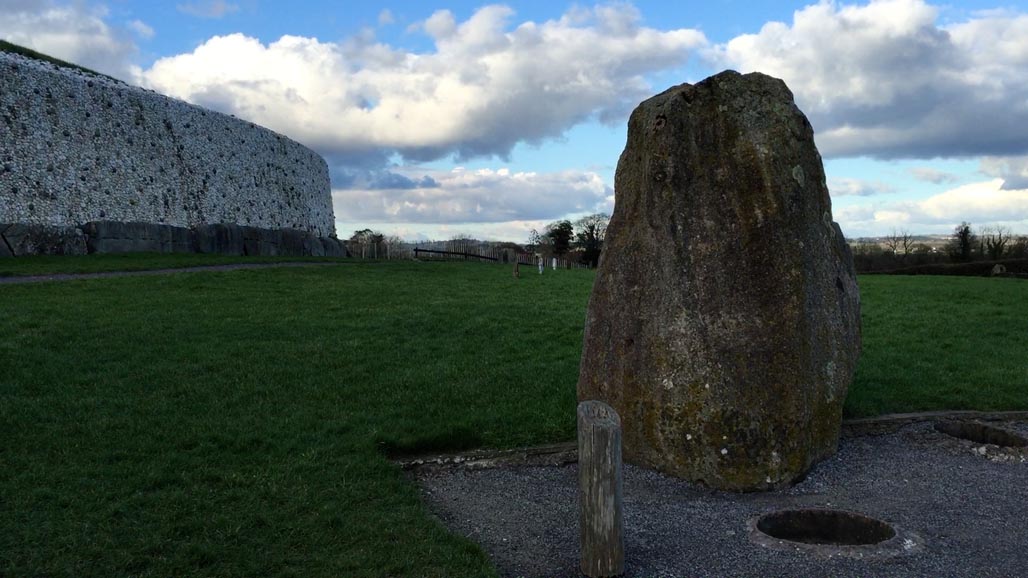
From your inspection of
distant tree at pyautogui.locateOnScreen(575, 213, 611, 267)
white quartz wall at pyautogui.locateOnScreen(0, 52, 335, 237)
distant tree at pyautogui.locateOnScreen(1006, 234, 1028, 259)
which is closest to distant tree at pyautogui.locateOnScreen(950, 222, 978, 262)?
distant tree at pyautogui.locateOnScreen(1006, 234, 1028, 259)

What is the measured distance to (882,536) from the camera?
266 inches

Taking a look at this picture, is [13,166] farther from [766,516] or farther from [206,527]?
[766,516]

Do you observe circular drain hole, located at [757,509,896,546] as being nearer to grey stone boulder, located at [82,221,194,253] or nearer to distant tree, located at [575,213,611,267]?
grey stone boulder, located at [82,221,194,253]

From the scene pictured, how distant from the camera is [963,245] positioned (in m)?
51.3

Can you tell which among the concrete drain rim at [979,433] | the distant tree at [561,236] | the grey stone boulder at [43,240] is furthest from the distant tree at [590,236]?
the concrete drain rim at [979,433]

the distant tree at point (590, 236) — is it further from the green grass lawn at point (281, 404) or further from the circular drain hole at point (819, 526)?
the circular drain hole at point (819, 526)

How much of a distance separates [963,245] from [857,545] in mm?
52036

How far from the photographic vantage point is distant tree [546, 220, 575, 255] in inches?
2736

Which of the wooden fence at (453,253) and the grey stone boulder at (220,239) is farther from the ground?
the grey stone boulder at (220,239)

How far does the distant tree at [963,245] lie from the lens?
50969 millimetres

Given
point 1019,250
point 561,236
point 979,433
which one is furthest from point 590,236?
point 979,433

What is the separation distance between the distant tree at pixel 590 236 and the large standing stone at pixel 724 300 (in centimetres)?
5197

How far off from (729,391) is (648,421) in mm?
904

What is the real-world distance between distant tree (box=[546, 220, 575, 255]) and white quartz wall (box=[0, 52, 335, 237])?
2492 cm
